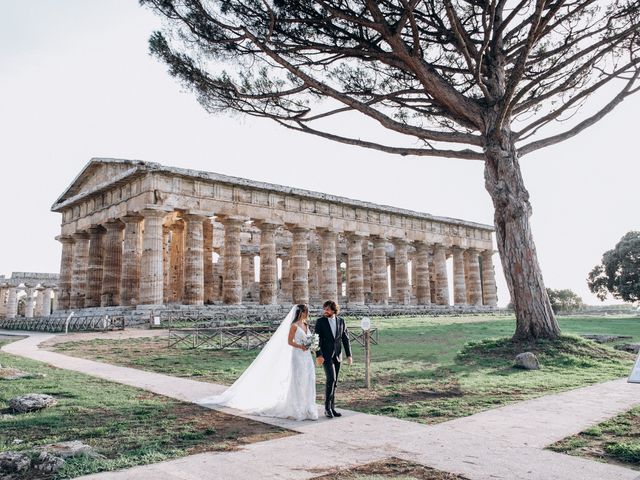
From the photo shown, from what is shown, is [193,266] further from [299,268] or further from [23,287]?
[23,287]

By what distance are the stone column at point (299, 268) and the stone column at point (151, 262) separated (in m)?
8.58

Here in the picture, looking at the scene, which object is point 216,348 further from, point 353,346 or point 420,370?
point 420,370

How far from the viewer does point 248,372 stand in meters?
7.27

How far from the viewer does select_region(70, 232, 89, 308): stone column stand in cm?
3115

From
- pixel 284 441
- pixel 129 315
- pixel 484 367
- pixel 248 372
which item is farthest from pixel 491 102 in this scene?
pixel 129 315

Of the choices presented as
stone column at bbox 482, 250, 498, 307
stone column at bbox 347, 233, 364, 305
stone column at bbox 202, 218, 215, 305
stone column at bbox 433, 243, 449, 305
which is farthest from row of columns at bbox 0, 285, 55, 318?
stone column at bbox 482, 250, 498, 307

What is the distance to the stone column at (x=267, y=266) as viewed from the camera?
30094 millimetres

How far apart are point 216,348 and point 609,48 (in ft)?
43.5

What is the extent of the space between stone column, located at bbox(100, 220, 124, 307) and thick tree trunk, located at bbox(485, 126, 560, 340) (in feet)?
75.6

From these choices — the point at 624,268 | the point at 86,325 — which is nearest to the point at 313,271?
the point at 86,325

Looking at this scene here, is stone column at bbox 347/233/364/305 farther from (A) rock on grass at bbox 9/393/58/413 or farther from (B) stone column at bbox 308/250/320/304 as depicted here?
(A) rock on grass at bbox 9/393/58/413

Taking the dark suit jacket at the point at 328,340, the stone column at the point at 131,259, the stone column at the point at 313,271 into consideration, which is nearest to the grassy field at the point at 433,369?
the dark suit jacket at the point at 328,340

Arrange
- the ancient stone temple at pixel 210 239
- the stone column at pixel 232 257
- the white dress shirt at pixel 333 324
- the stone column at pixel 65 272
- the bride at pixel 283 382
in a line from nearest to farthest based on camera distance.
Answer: the bride at pixel 283 382, the white dress shirt at pixel 333 324, the ancient stone temple at pixel 210 239, the stone column at pixel 232 257, the stone column at pixel 65 272

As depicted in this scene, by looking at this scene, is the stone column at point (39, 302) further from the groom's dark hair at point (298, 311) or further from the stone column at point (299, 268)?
the groom's dark hair at point (298, 311)
